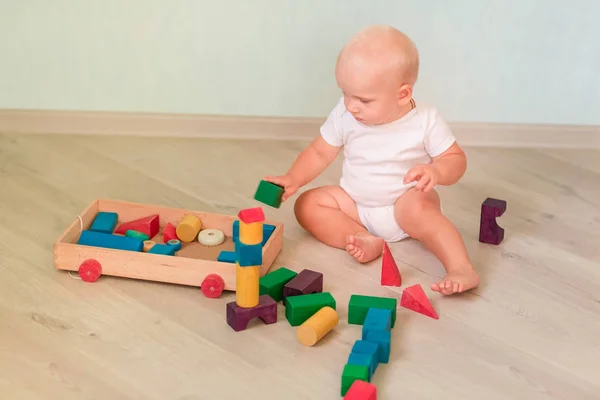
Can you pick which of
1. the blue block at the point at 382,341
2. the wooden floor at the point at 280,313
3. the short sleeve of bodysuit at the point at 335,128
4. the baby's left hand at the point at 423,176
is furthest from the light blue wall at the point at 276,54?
the blue block at the point at 382,341

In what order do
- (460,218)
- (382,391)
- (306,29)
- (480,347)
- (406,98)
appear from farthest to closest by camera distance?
(306,29) < (460,218) < (406,98) < (480,347) < (382,391)

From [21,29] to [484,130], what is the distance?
45.8 inches

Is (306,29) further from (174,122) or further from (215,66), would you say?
(174,122)

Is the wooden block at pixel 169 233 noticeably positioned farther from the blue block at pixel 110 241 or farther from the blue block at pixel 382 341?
the blue block at pixel 382 341

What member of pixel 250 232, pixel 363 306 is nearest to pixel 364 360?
pixel 363 306

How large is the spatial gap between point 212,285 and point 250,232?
0.56 feet

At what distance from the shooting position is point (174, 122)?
2.03 m

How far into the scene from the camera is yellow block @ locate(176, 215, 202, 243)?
4.87ft

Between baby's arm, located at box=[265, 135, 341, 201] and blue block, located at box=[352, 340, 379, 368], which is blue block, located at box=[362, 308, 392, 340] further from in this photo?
baby's arm, located at box=[265, 135, 341, 201]

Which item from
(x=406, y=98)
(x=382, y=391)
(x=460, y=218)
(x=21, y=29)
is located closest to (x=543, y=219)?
(x=460, y=218)

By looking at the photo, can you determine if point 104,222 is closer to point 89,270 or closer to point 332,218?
point 89,270

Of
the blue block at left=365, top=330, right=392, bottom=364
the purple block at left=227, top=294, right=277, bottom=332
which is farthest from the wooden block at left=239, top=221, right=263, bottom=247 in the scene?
the blue block at left=365, top=330, right=392, bottom=364

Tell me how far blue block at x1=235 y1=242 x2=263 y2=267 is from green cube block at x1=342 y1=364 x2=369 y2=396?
0.23 metres

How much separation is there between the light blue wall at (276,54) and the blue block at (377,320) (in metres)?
0.86
